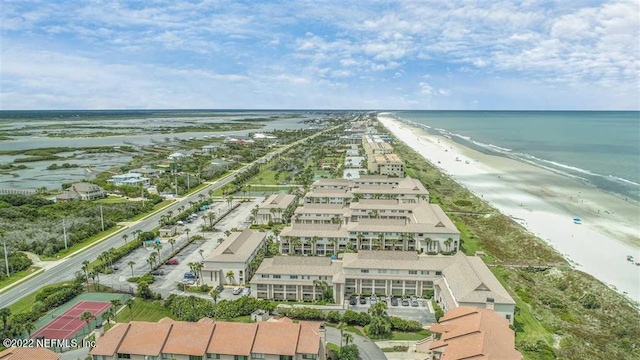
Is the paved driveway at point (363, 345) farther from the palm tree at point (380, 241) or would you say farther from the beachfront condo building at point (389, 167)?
the beachfront condo building at point (389, 167)

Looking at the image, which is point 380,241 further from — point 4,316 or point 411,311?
point 4,316

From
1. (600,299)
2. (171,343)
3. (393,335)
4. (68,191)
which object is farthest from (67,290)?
(600,299)

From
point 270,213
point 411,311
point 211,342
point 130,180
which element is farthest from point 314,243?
point 130,180

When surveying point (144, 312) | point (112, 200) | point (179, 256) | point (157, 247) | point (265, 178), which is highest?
point (265, 178)

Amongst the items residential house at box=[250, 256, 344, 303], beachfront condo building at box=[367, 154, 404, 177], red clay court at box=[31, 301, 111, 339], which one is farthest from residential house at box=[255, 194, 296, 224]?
beachfront condo building at box=[367, 154, 404, 177]

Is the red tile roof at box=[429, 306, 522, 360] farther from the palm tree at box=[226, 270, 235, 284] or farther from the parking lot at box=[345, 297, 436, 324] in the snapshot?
the palm tree at box=[226, 270, 235, 284]

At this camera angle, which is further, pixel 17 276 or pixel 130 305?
pixel 17 276
